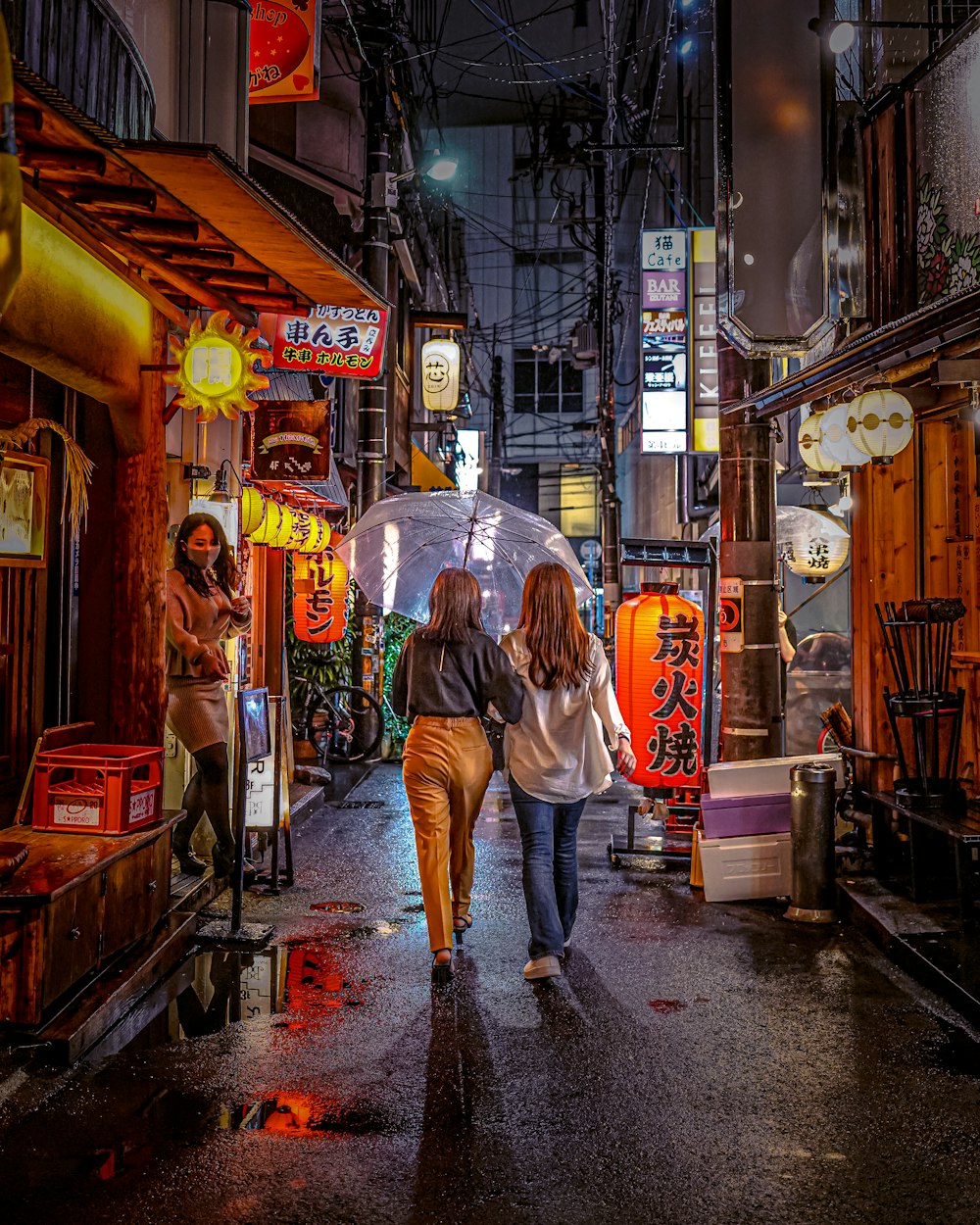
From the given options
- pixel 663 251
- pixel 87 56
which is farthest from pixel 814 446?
pixel 663 251

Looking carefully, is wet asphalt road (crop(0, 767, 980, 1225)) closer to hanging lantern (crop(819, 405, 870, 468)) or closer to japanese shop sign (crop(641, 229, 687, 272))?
hanging lantern (crop(819, 405, 870, 468))

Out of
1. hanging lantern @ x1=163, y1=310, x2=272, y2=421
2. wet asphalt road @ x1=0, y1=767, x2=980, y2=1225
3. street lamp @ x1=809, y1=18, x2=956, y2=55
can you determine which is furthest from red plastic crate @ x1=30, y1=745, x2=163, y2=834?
street lamp @ x1=809, y1=18, x2=956, y2=55

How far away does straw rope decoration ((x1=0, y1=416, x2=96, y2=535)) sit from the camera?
7027 mm

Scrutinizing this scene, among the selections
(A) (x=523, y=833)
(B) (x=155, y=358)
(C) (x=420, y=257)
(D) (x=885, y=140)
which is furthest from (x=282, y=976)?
(C) (x=420, y=257)

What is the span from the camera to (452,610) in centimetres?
761

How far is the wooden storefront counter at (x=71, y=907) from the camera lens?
5418mm

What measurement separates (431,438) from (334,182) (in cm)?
1785

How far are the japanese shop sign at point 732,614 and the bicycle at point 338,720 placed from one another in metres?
9.46

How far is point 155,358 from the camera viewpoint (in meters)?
8.31

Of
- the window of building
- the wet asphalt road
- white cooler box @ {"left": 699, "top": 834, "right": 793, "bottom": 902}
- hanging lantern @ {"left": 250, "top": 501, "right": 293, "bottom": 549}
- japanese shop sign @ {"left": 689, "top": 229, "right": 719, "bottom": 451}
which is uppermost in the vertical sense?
the window of building

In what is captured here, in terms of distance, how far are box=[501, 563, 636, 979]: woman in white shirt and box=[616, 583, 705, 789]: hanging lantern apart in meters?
3.27

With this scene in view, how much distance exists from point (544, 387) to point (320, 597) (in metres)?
46.4

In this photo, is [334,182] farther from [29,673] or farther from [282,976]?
[282,976]

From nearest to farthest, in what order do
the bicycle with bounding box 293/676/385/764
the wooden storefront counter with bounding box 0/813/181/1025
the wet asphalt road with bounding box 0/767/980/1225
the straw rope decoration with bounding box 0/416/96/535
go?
the wet asphalt road with bounding box 0/767/980/1225 → the wooden storefront counter with bounding box 0/813/181/1025 → the straw rope decoration with bounding box 0/416/96/535 → the bicycle with bounding box 293/676/385/764
